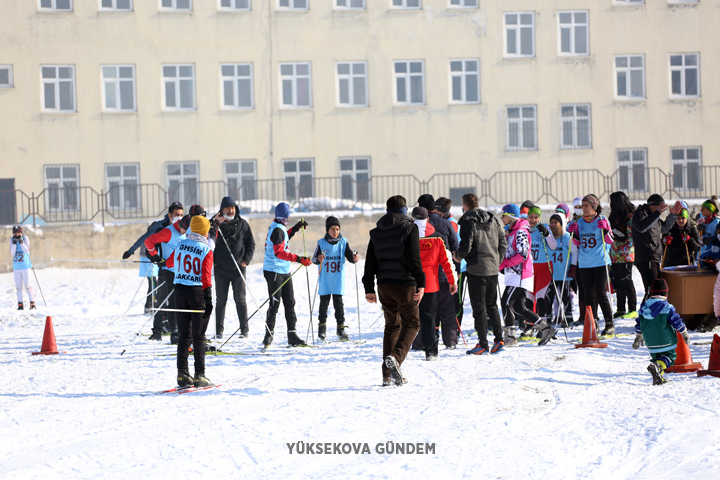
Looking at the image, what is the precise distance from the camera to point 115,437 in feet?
19.9

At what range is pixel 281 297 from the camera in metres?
11.0

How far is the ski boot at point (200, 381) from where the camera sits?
7.82 meters

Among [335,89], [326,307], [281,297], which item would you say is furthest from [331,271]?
[335,89]

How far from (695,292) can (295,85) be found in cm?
1982

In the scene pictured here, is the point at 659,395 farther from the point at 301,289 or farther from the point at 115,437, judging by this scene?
the point at 301,289

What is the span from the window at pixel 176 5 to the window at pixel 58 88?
141 inches

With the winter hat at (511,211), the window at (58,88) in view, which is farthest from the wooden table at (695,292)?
the window at (58,88)

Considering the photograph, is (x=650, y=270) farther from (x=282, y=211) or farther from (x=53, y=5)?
(x=53, y=5)

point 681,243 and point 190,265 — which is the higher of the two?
point 190,265

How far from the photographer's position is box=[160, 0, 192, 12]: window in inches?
1086

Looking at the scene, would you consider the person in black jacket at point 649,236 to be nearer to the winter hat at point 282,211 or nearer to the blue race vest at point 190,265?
the winter hat at point 282,211

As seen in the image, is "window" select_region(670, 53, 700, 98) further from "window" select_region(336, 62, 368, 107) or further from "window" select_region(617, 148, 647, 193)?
"window" select_region(336, 62, 368, 107)

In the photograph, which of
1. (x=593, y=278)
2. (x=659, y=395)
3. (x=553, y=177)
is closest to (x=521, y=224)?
(x=593, y=278)

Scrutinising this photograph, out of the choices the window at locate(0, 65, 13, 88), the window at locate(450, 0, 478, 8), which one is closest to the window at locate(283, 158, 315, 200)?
the window at locate(450, 0, 478, 8)
